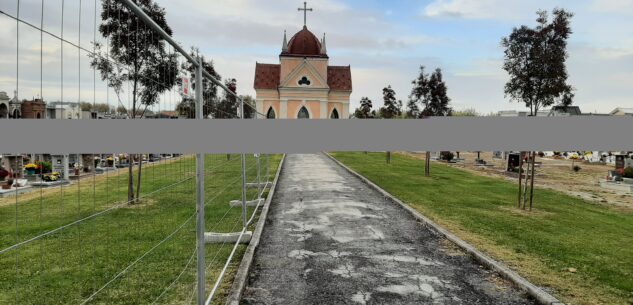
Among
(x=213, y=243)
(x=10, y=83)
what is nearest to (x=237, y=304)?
(x=213, y=243)

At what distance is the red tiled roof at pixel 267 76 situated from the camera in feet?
162

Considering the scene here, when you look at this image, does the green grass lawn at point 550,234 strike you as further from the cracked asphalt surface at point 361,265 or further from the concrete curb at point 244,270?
the concrete curb at point 244,270

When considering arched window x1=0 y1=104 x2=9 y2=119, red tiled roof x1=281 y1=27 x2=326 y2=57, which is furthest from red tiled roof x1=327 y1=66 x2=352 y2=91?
arched window x1=0 y1=104 x2=9 y2=119

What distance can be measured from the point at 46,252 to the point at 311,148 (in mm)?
6813

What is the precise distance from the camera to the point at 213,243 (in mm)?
7039

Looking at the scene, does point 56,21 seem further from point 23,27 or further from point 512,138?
point 512,138

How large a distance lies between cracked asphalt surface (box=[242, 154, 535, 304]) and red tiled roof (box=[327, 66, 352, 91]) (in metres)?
40.9

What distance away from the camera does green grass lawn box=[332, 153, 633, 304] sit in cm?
562

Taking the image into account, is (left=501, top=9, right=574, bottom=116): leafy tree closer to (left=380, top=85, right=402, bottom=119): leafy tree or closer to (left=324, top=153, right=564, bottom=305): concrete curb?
(left=324, top=153, right=564, bottom=305): concrete curb

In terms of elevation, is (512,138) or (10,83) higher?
(10,83)

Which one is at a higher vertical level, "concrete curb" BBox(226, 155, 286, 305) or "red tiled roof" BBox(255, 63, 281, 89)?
"red tiled roof" BBox(255, 63, 281, 89)
